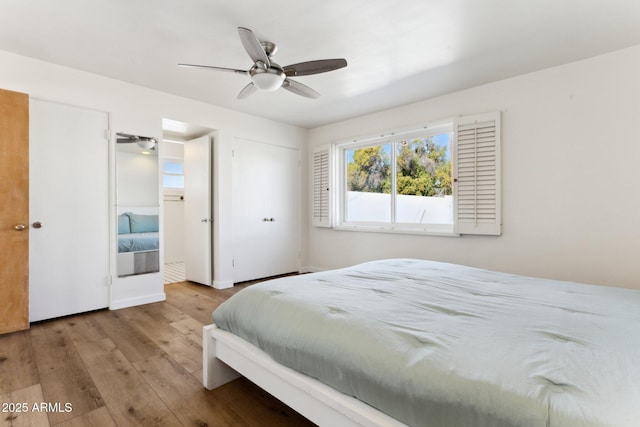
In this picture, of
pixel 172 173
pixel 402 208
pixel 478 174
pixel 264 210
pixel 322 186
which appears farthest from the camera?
pixel 172 173

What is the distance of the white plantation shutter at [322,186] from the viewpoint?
466 cm

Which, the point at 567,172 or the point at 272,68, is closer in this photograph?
the point at 272,68

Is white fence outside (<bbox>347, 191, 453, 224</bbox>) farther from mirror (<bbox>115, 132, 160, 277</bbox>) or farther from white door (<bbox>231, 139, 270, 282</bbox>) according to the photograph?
mirror (<bbox>115, 132, 160, 277</bbox>)

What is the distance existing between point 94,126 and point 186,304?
80.7 inches

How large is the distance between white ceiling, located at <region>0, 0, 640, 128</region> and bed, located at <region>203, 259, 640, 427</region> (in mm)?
1770

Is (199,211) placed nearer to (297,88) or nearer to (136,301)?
(136,301)

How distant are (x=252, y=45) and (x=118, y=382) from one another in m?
2.22

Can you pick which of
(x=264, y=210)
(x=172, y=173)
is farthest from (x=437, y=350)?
(x=172, y=173)

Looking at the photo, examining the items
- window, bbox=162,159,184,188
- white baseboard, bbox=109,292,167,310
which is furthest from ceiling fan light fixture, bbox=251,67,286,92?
window, bbox=162,159,184,188

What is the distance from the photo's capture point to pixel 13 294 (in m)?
2.52

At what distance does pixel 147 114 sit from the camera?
3.39 m

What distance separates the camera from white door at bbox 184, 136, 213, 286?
13.5 ft

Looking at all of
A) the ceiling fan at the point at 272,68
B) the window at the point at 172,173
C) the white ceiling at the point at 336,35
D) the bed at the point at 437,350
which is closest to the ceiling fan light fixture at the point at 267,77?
the ceiling fan at the point at 272,68

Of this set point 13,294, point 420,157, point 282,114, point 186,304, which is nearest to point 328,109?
point 282,114
